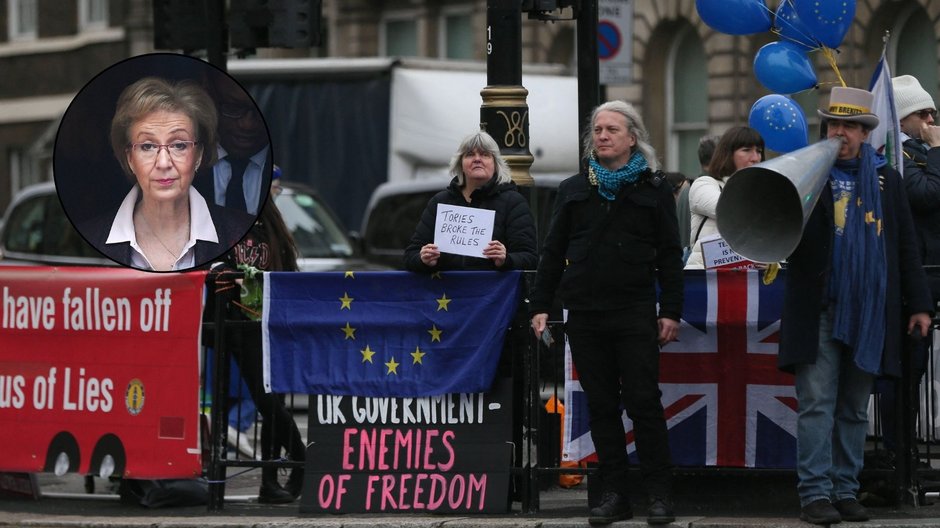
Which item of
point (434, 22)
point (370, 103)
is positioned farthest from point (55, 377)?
point (434, 22)

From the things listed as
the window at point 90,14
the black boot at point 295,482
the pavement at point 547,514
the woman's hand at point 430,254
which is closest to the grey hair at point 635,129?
the woman's hand at point 430,254

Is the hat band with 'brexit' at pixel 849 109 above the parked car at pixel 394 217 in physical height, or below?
above

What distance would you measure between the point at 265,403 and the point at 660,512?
257cm

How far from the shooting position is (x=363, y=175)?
2197 cm

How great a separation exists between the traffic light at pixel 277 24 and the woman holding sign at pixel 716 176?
2826mm

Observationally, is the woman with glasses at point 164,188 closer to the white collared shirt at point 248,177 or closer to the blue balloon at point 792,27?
the white collared shirt at point 248,177

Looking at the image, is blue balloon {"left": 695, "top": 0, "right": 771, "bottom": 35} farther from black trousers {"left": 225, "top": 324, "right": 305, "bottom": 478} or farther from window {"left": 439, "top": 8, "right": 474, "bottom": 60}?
window {"left": 439, "top": 8, "right": 474, "bottom": 60}

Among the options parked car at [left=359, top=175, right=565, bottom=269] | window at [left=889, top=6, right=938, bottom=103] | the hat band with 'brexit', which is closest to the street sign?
parked car at [left=359, top=175, right=565, bottom=269]

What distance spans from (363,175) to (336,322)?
12667mm

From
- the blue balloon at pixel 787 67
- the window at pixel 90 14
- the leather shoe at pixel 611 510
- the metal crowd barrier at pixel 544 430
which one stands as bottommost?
the leather shoe at pixel 611 510

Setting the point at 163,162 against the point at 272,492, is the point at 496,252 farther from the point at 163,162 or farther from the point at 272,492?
the point at 272,492

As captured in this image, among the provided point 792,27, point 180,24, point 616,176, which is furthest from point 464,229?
point 180,24

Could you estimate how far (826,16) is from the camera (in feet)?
31.0

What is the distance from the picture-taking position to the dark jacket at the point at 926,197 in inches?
348
